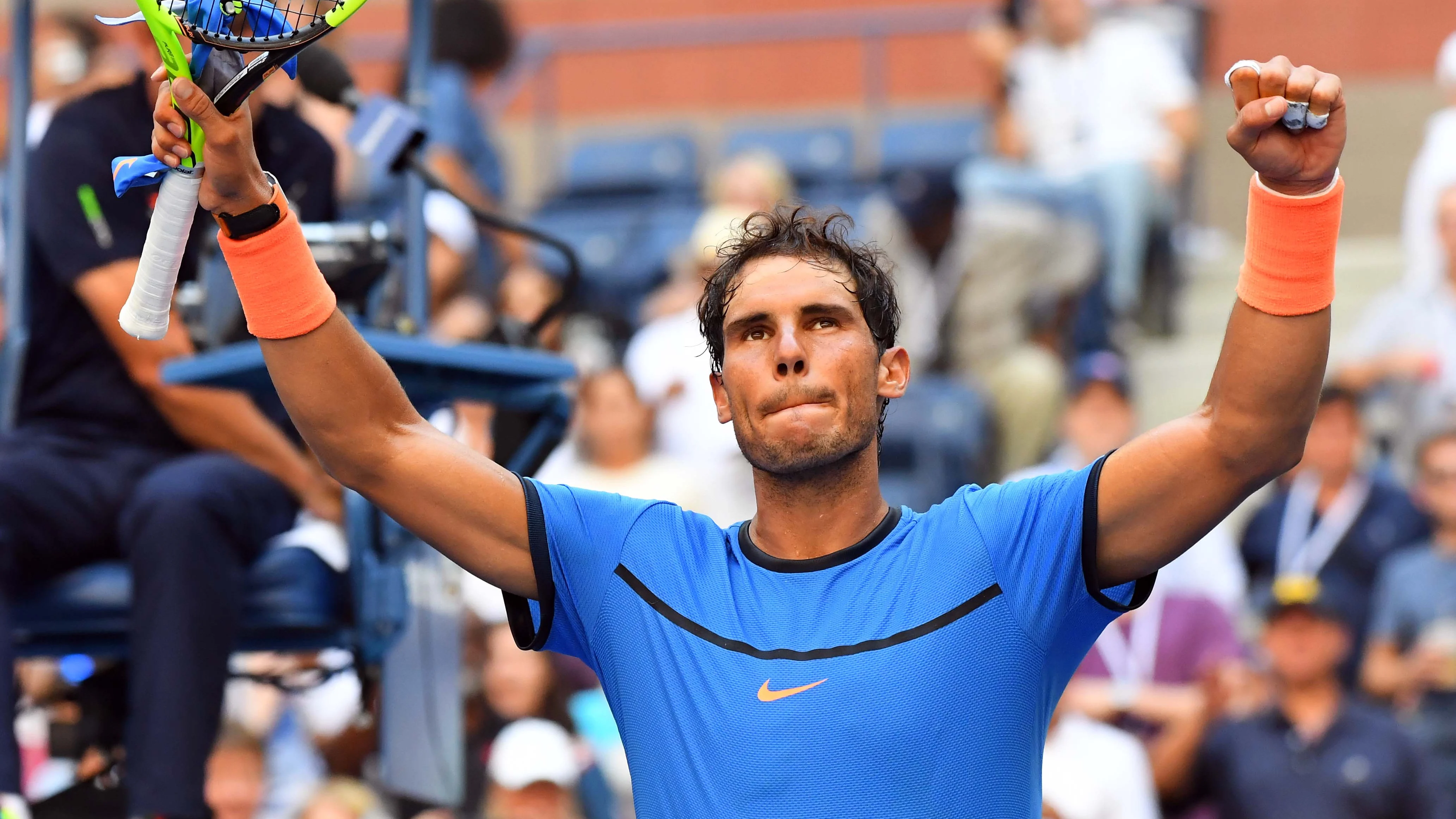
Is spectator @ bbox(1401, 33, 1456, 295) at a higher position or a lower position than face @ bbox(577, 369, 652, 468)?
higher

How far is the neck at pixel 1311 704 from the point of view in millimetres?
5117

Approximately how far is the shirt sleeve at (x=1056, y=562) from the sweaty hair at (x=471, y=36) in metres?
5.70

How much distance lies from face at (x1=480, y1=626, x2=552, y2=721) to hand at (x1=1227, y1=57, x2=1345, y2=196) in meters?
3.46

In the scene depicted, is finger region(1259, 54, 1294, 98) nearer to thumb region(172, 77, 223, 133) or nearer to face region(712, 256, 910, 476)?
face region(712, 256, 910, 476)

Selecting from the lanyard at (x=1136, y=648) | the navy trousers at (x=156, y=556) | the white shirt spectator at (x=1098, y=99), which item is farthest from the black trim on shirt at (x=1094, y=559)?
the white shirt spectator at (x=1098, y=99)

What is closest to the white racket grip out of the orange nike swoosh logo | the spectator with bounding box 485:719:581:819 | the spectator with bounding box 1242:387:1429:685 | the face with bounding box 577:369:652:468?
the orange nike swoosh logo

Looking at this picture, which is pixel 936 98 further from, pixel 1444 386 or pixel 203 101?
pixel 203 101

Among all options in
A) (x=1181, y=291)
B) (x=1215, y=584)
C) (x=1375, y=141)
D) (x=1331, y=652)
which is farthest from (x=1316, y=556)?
(x=1375, y=141)

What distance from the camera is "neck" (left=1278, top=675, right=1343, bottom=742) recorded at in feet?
16.8

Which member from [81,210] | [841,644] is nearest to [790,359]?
[841,644]

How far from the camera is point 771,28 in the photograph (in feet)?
34.2

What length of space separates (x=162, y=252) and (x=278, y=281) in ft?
0.47

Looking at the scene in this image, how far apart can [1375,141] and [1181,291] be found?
71.3 inches

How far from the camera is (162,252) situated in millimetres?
2297
